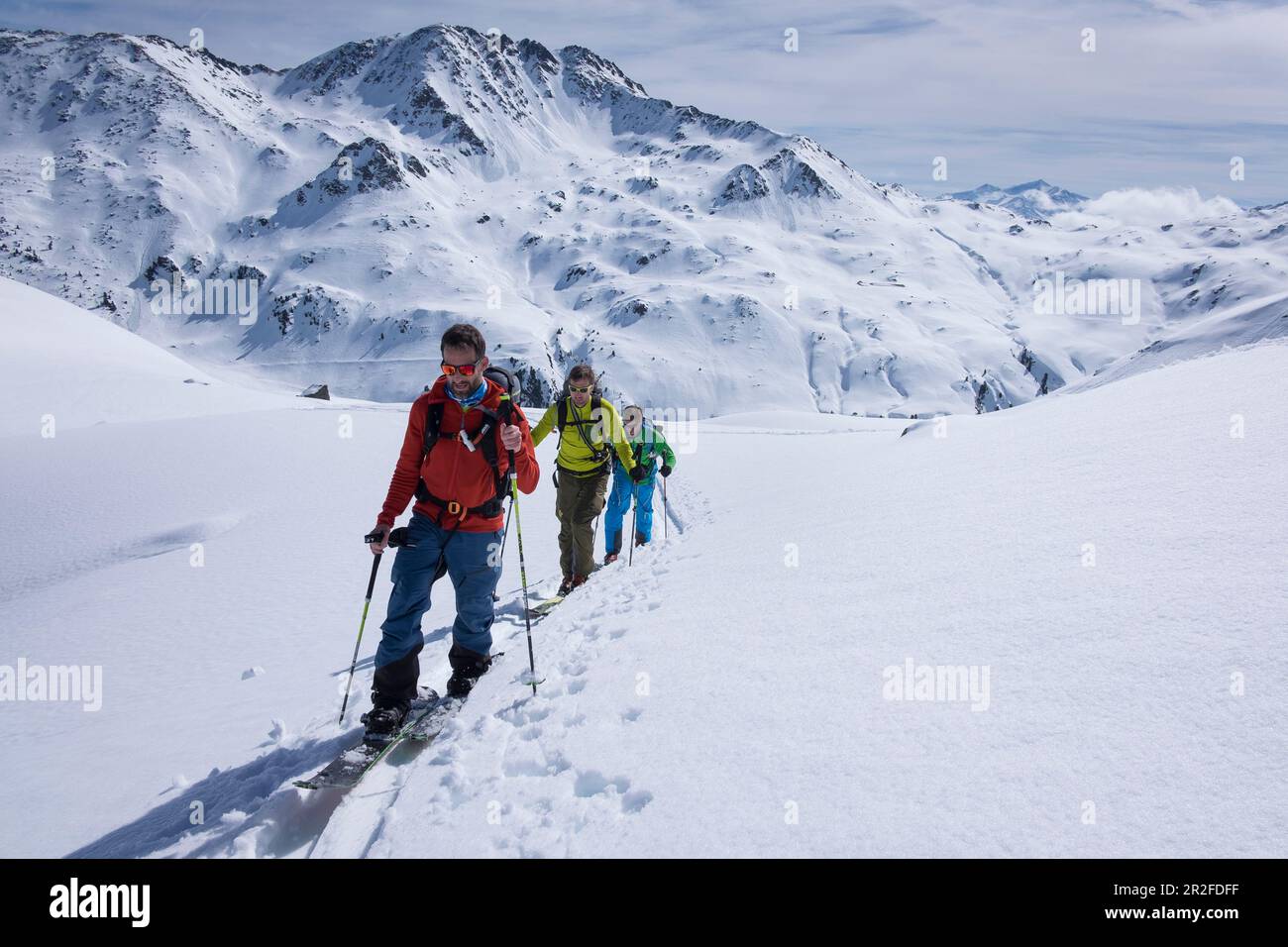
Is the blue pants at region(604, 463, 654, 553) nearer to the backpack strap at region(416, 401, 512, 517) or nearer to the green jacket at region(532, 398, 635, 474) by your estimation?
the green jacket at region(532, 398, 635, 474)

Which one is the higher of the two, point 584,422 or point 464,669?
point 584,422

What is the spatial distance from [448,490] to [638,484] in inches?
224

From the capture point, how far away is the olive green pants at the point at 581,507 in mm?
9539

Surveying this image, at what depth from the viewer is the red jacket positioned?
5.50 m

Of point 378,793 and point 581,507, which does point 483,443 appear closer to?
point 378,793

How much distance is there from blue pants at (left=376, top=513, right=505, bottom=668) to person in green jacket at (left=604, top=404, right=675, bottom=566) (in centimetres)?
491

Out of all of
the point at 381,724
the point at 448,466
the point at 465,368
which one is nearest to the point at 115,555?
the point at 381,724

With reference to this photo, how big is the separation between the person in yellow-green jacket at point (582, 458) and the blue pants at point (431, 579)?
3.04 meters

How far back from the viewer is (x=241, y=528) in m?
12.6

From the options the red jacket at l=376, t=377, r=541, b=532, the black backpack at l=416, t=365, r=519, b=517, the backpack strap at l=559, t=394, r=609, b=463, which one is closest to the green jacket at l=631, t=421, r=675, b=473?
the backpack strap at l=559, t=394, r=609, b=463

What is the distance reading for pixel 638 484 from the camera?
1105 cm

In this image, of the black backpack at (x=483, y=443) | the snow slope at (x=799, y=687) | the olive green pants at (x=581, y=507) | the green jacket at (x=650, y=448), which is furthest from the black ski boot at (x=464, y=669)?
the green jacket at (x=650, y=448)
